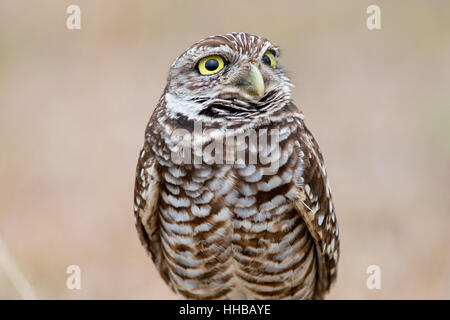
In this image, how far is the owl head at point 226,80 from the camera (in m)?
2.66

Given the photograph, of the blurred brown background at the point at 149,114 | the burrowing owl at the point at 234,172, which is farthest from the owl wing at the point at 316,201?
the blurred brown background at the point at 149,114

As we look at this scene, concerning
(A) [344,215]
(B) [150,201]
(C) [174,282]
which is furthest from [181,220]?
(A) [344,215]

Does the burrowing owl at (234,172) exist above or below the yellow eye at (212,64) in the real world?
below

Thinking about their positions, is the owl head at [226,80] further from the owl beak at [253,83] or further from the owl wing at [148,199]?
the owl wing at [148,199]

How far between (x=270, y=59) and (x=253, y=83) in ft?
0.90

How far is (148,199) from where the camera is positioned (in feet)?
9.78

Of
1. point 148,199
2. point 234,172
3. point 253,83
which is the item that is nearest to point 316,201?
point 234,172

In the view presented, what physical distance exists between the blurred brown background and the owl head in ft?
7.05

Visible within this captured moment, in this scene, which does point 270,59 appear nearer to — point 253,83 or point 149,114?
point 253,83

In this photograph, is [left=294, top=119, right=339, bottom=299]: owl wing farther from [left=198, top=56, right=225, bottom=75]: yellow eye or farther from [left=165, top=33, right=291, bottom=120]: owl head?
[left=198, top=56, right=225, bottom=75]: yellow eye

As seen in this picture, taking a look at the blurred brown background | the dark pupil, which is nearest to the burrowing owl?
the dark pupil
